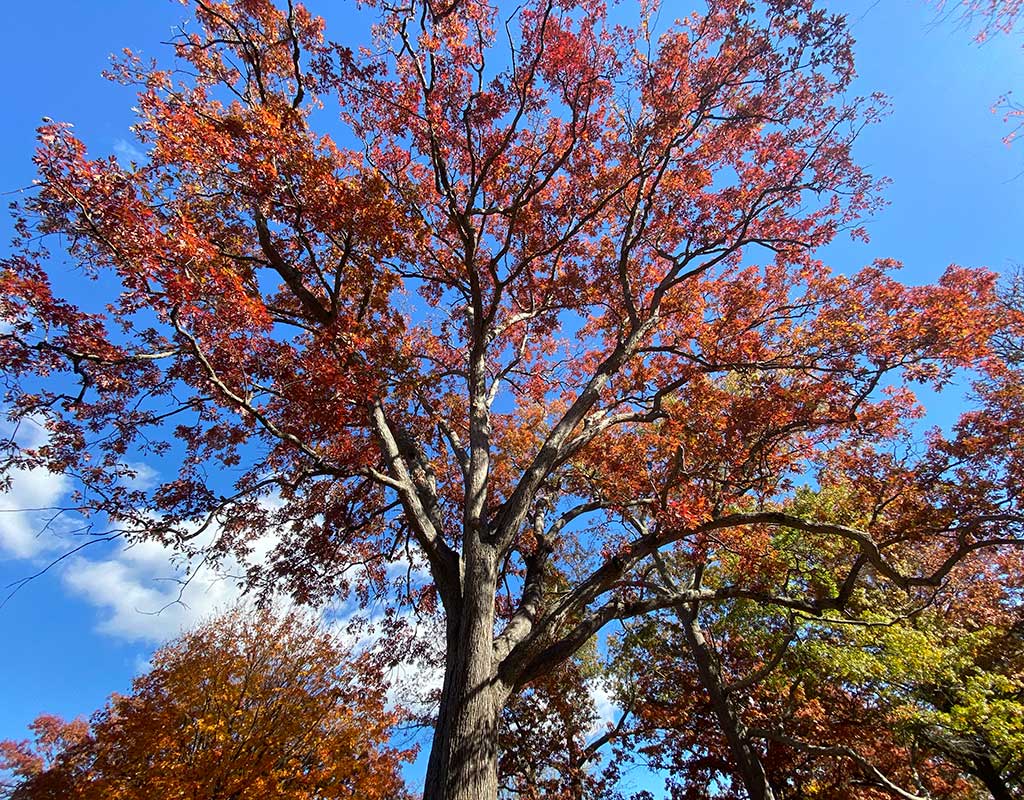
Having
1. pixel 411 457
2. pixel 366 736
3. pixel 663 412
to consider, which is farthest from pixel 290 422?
pixel 366 736

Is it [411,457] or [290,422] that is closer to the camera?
[290,422]

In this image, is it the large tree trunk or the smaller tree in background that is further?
the smaller tree in background

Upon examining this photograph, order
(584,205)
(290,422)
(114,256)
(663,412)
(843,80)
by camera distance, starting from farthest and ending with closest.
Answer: (584,205) → (663,412) → (843,80) → (290,422) → (114,256)

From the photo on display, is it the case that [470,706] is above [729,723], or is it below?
above

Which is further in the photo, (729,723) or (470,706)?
(729,723)

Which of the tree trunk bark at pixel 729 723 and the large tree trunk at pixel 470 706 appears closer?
the large tree trunk at pixel 470 706

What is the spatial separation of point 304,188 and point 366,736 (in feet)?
37.0

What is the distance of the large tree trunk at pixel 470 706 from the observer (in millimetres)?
3949

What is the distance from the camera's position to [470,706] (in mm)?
4289

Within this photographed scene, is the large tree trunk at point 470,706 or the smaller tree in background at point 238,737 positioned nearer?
the large tree trunk at point 470,706

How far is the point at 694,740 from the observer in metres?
11.2

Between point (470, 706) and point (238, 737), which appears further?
point (238, 737)

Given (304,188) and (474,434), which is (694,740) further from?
(304,188)

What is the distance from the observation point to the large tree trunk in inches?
155
